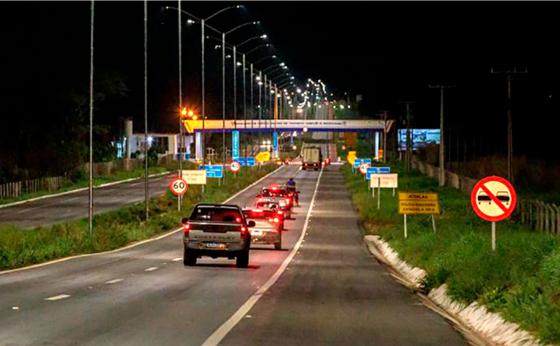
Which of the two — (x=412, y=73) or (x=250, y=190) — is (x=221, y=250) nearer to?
(x=250, y=190)

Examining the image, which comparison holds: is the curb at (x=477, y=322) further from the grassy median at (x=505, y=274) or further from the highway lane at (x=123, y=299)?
the highway lane at (x=123, y=299)

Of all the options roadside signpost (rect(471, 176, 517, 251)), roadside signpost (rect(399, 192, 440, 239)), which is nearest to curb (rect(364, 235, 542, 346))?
roadside signpost (rect(471, 176, 517, 251))

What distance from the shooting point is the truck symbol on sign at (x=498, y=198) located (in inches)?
791

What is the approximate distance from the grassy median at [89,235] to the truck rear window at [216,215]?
4918 mm

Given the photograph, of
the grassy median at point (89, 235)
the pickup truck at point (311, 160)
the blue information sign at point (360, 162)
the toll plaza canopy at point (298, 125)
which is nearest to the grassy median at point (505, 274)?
the grassy median at point (89, 235)

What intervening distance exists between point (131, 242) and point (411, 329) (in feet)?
103

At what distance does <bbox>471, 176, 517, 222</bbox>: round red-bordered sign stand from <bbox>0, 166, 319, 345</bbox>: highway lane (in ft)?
15.5

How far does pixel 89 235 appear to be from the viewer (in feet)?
131

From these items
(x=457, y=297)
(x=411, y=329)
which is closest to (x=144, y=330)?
(x=411, y=329)

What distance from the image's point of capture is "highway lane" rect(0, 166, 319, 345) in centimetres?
1386

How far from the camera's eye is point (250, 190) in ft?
314

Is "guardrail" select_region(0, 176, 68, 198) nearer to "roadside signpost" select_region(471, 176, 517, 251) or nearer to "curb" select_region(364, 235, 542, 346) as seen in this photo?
"curb" select_region(364, 235, 542, 346)

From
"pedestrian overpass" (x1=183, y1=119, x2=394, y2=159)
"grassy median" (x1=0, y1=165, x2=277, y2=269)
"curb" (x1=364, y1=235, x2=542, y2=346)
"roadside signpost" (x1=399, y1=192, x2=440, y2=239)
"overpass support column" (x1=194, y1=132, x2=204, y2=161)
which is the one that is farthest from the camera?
"pedestrian overpass" (x1=183, y1=119, x2=394, y2=159)

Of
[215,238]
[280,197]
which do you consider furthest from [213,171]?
[215,238]
